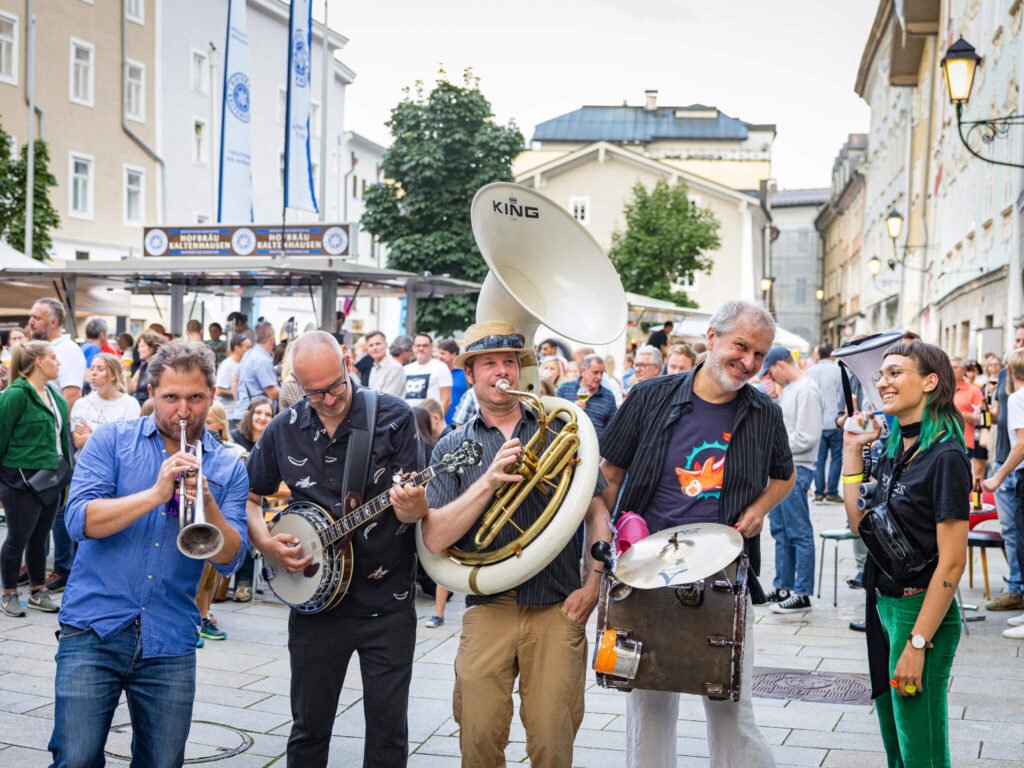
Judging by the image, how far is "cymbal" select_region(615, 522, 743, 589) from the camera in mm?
3830

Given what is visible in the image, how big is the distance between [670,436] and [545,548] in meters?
0.72

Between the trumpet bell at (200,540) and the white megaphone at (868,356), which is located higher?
the white megaphone at (868,356)

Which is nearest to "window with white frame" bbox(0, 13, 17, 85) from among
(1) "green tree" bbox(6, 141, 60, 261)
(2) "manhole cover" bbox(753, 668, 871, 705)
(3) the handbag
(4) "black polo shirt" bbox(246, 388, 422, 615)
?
(1) "green tree" bbox(6, 141, 60, 261)

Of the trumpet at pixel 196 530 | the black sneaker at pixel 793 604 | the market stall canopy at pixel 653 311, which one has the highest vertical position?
the market stall canopy at pixel 653 311

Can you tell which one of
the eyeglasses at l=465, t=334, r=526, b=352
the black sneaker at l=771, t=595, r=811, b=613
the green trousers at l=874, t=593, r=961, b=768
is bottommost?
the black sneaker at l=771, t=595, r=811, b=613

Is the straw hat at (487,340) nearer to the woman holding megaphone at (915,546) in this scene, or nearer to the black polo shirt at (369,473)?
the black polo shirt at (369,473)

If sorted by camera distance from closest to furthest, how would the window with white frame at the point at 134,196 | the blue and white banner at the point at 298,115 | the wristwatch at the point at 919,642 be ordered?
1. the wristwatch at the point at 919,642
2. the blue and white banner at the point at 298,115
3. the window with white frame at the point at 134,196

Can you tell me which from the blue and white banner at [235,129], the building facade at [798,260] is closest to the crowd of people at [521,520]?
the blue and white banner at [235,129]

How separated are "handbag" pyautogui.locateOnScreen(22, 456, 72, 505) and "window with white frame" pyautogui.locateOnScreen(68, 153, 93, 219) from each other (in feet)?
85.3

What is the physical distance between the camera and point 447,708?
20.7ft

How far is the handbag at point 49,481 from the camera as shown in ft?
26.7

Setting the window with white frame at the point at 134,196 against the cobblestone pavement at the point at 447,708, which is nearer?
the cobblestone pavement at the point at 447,708

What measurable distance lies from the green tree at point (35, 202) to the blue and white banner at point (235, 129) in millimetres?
4584

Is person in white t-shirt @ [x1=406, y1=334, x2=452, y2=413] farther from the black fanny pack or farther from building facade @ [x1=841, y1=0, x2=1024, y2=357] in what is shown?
building facade @ [x1=841, y1=0, x2=1024, y2=357]
